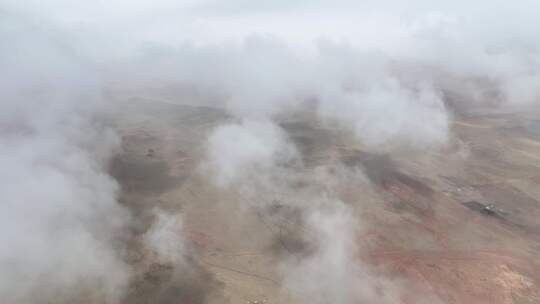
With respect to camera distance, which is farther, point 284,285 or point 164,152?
point 164,152

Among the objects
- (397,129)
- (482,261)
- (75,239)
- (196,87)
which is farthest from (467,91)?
(75,239)

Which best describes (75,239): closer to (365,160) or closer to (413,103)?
(365,160)

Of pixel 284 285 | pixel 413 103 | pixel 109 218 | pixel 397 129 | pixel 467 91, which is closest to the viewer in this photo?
pixel 284 285

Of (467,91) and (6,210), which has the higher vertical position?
(6,210)

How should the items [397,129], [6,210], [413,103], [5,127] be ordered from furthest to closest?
[413,103], [397,129], [5,127], [6,210]

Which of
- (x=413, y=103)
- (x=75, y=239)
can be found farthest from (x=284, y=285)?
(x=413, y=103)

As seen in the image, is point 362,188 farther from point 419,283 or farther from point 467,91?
point 467,91
